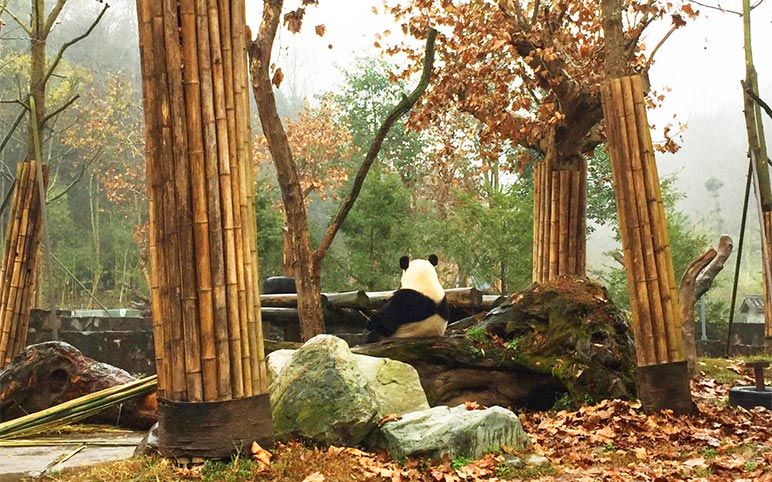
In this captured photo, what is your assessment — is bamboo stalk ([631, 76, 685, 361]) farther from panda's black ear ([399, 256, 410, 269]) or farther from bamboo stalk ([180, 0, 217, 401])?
bamboo stalk ([180, 0, 217, 401])

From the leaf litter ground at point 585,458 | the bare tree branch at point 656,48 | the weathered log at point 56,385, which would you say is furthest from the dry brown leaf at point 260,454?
the bare tree branch at point 656,48

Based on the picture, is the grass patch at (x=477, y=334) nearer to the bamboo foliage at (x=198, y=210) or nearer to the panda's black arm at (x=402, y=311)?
the panda's black arm at (x=402, y=311)

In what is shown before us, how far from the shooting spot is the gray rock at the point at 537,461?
482 cm

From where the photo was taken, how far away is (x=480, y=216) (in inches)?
715

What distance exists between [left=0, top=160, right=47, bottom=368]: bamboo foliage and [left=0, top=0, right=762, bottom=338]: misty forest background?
1288mm

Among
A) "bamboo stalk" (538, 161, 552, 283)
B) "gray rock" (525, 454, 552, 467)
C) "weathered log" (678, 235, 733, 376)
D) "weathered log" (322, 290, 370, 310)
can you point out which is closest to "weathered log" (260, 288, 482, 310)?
"weathered log" (322, 290, 370, 310)

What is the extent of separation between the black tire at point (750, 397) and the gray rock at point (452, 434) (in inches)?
116

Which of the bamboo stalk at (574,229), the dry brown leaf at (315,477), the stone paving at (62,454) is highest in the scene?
the bamboo stalk at (574,229)

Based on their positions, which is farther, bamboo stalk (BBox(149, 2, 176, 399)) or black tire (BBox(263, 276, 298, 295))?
black tire (BBox(263, 276, 298, 295))

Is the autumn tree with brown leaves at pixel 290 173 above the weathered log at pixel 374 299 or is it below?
above

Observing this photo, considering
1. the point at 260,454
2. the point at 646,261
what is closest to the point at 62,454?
the point at 260,454

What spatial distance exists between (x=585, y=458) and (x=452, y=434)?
926 mm

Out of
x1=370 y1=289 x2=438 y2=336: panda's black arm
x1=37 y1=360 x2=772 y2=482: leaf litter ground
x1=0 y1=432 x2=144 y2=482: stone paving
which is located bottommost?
x1=37 y1=360 x2=772 y2=482: leaf litter ground

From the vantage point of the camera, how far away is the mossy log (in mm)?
6977
